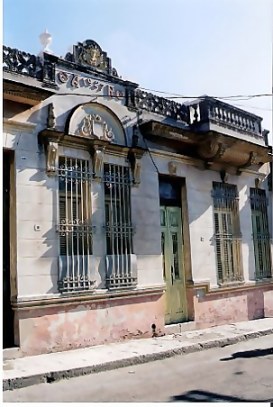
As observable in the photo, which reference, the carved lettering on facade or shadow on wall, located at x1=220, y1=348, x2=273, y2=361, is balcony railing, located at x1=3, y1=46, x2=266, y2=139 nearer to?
the carved lettering on facade

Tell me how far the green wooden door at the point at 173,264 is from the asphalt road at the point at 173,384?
224 cm

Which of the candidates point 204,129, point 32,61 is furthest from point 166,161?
point 32,61

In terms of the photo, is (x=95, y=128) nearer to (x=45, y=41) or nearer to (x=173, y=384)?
(x=45, y=41)

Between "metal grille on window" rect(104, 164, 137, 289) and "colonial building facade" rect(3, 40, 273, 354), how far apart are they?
2cm

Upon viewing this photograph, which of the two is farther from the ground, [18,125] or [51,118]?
[51,118]

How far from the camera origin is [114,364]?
21.6ft

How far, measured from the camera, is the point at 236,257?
1110 centimetres

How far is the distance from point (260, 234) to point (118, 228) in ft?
17.4

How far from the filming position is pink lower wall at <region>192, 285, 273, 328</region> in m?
9.88

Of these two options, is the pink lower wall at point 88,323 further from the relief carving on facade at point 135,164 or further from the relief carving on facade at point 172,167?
the relief carving on facade at point 172,167

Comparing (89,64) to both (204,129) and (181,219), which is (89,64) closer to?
(204,129)

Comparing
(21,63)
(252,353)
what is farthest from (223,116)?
(252,353)

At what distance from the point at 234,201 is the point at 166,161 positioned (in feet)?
8.84

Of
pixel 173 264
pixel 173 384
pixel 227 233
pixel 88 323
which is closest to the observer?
pixel 173 384
